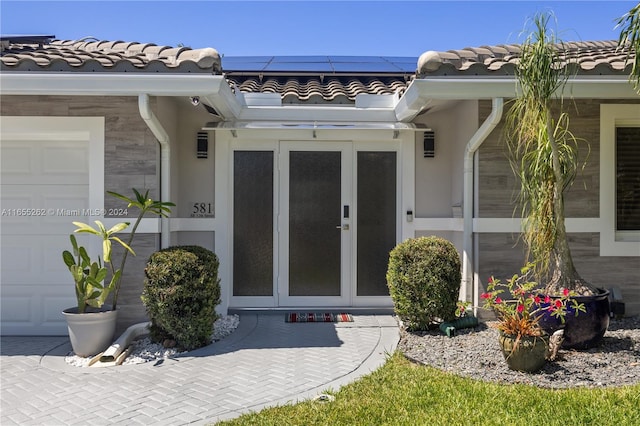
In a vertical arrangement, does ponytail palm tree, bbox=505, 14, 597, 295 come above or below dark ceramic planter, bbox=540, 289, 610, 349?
above

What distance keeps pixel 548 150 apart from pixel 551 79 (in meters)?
0.90

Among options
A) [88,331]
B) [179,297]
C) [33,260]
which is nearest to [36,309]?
[33,260]

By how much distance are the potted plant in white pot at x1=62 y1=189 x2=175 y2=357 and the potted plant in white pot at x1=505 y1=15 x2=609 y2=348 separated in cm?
517

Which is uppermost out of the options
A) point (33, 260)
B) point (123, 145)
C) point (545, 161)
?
point (123, 145)

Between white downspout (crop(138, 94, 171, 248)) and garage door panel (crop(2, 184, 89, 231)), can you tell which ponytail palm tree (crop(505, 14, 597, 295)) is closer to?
white downspout (crop(138, 94, 171, 248))

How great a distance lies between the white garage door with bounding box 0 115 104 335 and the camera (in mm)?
7566

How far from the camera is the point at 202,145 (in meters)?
8.77

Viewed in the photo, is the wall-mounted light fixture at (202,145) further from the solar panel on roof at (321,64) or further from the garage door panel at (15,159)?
the solar panel on roof at (321,64)

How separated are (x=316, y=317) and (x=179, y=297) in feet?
8.91

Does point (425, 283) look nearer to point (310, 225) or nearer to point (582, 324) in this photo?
point (582, 324)

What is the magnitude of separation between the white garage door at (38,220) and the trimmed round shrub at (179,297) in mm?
1933

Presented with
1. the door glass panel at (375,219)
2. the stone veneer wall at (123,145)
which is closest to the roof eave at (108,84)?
the stone veneer wall at (123,145)

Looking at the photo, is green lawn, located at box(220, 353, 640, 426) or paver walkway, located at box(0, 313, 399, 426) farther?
paver walkway, located at box(0, 313, 399, 426)

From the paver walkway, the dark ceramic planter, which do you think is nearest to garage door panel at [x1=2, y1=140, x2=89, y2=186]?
the paver walkway
